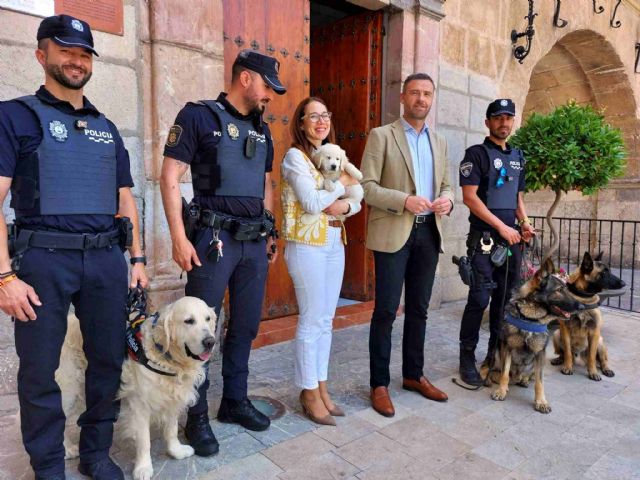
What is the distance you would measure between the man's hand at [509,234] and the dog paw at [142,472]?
9.14ft

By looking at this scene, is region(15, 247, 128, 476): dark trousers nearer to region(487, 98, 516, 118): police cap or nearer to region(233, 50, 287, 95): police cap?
region(233, 50, 287, 95): police cap

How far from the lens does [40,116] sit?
2037 mm

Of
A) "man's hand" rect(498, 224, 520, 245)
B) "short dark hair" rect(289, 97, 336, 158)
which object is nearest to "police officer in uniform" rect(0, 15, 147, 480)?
"short dark hair" rect(289, 97, 336, 158)

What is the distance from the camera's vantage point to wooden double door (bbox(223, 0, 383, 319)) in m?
4.48

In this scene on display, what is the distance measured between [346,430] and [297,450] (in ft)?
1.25

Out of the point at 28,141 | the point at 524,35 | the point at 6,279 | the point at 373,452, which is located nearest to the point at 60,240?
the point at 6,279

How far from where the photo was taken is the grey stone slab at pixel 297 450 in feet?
8.50

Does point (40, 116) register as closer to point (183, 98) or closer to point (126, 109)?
point (126, 109)

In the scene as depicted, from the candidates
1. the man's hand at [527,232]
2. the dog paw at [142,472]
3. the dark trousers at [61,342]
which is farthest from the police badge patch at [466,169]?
the dog paw at [142,472]

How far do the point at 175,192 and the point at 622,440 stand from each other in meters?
3.00

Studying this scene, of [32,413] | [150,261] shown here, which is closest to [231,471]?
[32,413]

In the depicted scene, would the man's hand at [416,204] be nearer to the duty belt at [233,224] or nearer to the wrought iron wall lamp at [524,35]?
the duty belt at [233,224]

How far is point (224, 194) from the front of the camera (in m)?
2.63

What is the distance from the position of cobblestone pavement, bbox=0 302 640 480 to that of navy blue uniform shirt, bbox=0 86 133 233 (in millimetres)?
1292
